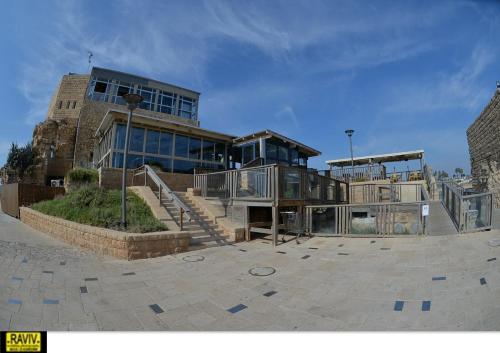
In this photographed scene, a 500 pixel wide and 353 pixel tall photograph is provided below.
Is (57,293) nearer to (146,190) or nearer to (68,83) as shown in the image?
(146,190)

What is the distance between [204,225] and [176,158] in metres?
7.23

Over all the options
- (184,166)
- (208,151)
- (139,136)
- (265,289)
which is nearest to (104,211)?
(265,289)

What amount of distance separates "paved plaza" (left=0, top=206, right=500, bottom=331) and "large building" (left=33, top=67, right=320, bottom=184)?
8464mm

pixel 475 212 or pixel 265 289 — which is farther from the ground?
pixel 475 212

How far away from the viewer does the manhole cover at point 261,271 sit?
493 cm

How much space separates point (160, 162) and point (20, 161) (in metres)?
18.8

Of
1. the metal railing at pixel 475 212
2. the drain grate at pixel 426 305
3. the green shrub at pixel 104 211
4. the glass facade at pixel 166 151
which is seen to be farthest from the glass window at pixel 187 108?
the drain grate at pixel 426 305

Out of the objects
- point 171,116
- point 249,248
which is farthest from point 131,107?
point 171,116

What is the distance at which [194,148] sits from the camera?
15.7m

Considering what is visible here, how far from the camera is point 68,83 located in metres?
30.8

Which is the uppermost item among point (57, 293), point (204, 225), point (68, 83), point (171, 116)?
point (68, 83)

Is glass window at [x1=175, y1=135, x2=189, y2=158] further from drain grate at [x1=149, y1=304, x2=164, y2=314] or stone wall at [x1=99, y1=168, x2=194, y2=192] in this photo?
drain grate at [x1=149, y1=304, x2=164, y2=314]

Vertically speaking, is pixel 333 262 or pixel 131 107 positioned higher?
pixel 131 107

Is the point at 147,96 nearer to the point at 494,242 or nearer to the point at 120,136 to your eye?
the point at 120,136
